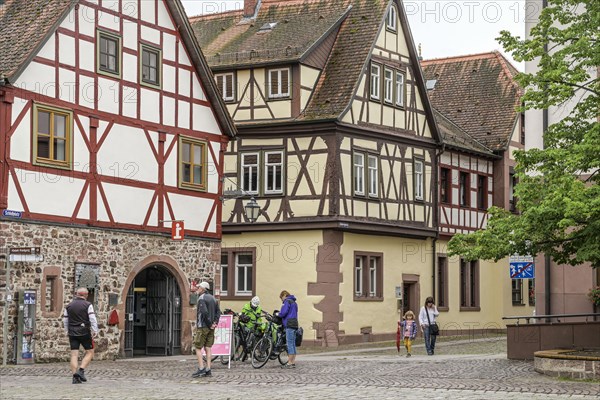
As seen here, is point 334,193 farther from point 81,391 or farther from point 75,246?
point 81,391

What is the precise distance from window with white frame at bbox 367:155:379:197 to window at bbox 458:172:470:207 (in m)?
7.30

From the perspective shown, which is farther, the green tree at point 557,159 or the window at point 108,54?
the window at point 108,54

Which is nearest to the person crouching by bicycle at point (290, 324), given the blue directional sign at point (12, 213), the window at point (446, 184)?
the blue directional sign at point (12, 213)

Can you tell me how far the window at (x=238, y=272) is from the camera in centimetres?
4059

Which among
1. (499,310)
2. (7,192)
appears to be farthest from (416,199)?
(7,192)

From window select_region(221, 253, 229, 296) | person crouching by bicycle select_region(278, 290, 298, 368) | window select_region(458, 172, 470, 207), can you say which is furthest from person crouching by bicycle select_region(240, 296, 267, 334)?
window select_region(458, 172, 470, 207)

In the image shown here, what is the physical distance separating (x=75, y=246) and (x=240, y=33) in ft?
52.9

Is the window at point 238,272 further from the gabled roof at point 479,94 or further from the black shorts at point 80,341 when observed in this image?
the black shorts at point 80,341

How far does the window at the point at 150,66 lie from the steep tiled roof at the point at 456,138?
1531cm

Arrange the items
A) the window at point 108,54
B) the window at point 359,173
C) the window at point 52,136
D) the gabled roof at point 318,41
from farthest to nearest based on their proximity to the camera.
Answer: the window at point 359,173 < the gabled roof at point 318,41 < the window at point 108,54 < the window at point 52,136

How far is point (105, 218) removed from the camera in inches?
1198

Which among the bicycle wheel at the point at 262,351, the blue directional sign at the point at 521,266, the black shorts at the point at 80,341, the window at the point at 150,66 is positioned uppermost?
the window at the point at 150,66

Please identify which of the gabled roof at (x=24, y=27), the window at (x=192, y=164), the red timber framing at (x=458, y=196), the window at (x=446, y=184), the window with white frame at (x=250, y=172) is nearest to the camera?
the gabled roof at (x=24, y=27)

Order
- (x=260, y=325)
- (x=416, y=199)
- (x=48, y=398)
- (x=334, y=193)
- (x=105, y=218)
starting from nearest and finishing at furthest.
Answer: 1. (x=48, y=398)
2. (x=260, y=325)
3. (x=105, y=218)
4. (x=334, y=193)
5. (x=416, y=199)
